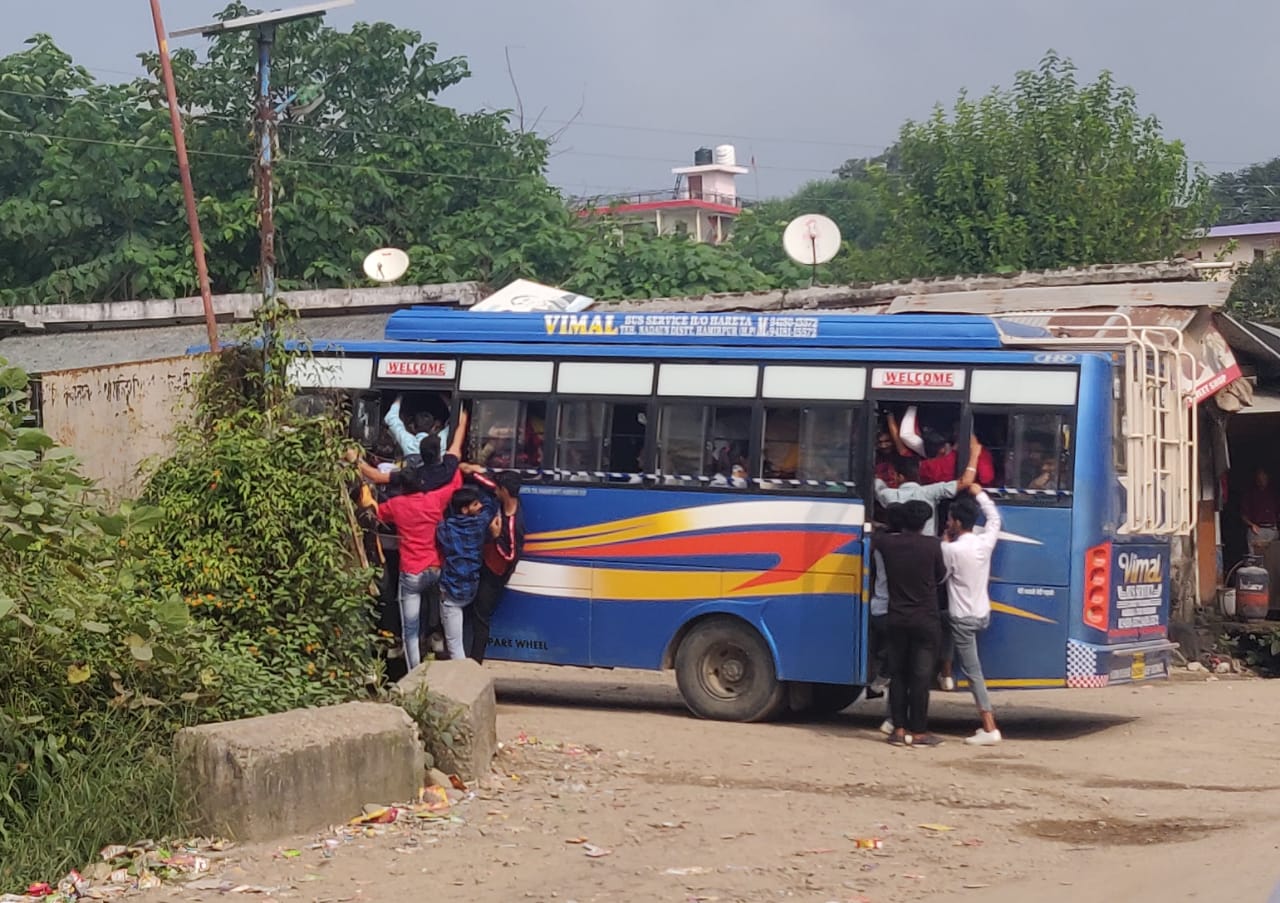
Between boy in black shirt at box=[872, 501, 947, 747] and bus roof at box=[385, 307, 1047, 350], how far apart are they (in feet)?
4.32

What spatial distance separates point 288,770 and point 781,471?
504cm

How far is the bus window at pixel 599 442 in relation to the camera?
12.0 metres

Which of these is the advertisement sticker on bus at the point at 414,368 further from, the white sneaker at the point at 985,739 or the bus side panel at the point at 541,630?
the white sneaker at the point at 985,739

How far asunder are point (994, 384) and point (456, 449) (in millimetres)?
3983

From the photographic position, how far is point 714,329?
12102 millimetres

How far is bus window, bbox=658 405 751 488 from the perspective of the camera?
38.4ft

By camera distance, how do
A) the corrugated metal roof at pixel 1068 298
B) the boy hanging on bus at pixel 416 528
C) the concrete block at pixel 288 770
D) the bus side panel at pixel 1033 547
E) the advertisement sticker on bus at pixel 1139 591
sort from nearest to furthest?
the concrete block at pixel 288 770
the bus side panel at pixel 1033 547
the advertisement sticker on bus at pixel 1139 591
the boy hanging on bus at pixel 416 528
the corrugated metal roof at pixel 1068 298

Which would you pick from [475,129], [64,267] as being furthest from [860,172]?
[64,267]

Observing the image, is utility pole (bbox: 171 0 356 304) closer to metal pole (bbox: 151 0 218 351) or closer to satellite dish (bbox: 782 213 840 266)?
metal pole (bbox: 151 0 218 351)

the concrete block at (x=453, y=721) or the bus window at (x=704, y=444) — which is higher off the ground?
the bus window at (x=704, y=444)

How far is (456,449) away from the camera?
12383 mm

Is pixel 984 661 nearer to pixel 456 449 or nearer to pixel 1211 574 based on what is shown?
pixel 456 449

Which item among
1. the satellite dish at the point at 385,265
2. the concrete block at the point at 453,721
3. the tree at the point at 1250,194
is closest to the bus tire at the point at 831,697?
the concrete block at the point at 453,721

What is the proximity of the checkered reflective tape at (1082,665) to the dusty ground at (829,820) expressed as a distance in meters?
0.45
